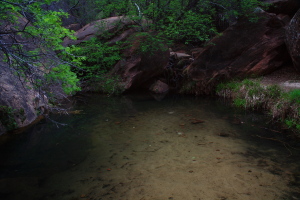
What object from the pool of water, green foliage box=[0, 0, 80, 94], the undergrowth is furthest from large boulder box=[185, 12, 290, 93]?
green foliage box=[0, 0, 80, 94]

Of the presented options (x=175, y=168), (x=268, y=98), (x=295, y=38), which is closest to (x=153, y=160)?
(x=175, y=168)

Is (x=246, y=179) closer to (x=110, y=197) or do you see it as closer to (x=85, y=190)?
(x=110, y=197)

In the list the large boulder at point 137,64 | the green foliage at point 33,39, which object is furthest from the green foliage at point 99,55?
the green foliage at point 33,39

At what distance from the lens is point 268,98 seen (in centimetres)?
775

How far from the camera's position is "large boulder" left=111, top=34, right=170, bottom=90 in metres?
12.9

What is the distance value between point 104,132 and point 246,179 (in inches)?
153

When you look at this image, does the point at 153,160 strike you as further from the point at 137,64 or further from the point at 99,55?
the point at 99,55

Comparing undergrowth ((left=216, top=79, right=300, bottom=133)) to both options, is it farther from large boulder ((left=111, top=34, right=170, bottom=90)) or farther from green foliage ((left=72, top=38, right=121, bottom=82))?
green foliage ((left=72, top=38, right=121, bottom=82))

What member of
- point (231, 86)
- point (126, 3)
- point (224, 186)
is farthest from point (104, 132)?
point (126, 3)

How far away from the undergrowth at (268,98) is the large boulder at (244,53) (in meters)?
0.88

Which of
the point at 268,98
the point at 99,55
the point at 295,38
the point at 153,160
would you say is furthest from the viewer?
the point at 99,55

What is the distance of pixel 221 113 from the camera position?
7805 millimetres

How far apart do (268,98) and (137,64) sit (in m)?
7.53

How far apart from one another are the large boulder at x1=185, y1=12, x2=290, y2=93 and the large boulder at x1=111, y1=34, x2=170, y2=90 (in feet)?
8.23
